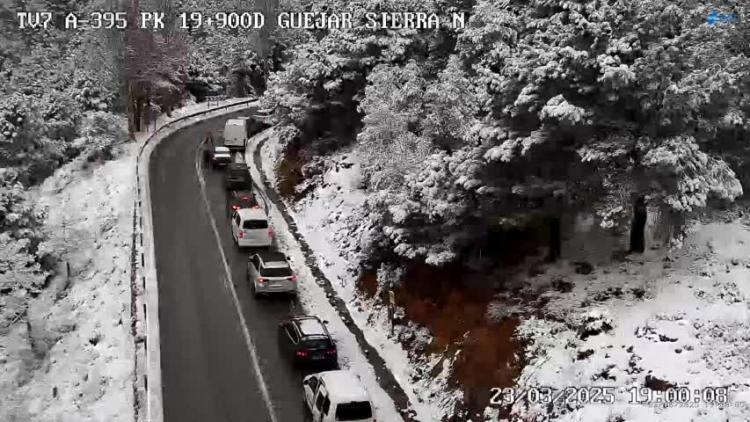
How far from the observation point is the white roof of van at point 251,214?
3412 centimetres

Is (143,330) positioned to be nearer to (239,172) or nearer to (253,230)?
(253,230)

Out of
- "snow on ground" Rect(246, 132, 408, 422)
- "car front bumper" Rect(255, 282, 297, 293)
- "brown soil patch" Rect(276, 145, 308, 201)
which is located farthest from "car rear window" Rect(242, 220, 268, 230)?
"brown soil patch" Rect(276, 145, 308, 201)

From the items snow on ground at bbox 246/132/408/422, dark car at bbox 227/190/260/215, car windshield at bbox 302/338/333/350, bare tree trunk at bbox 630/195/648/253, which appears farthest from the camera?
dark car at bbox 227/190/260/215

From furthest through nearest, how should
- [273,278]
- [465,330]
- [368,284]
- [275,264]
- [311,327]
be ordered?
[368,284]
[275,264]
[273,278]
[311,327]
[465,330]

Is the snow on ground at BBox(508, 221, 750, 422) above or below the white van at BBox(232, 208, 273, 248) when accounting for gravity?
above

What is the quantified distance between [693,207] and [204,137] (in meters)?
47.7

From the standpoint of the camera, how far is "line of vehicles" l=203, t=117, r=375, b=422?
19.2m

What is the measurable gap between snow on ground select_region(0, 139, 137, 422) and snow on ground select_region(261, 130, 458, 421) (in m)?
7.71

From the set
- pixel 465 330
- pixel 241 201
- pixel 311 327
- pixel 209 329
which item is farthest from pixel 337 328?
pixel 241 201

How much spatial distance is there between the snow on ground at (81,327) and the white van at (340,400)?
18.2 feet

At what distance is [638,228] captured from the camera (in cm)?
2188

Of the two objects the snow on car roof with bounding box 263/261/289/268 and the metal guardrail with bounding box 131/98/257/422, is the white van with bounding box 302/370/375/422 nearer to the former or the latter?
the metal guardrail with bounding box 131/98/257/422

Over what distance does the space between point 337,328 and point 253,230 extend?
8.95 m

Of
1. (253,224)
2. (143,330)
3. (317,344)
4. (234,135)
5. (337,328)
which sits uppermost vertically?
(234,135)
